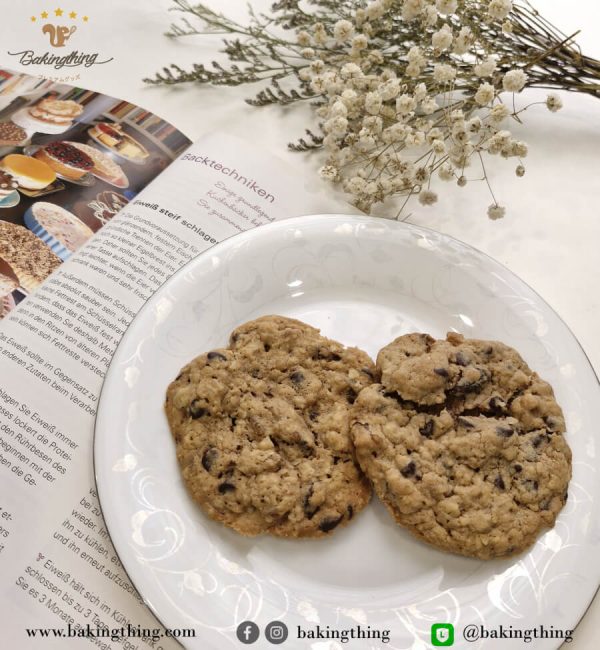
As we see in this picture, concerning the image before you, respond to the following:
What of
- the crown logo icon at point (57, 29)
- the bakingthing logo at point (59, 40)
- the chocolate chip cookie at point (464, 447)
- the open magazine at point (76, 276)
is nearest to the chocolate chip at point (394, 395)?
the chocolate chip cookie at point (464, 447)

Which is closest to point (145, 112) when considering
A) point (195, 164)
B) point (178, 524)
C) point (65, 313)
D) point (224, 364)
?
point (195, 164)

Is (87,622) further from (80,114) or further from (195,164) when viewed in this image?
(80,114)

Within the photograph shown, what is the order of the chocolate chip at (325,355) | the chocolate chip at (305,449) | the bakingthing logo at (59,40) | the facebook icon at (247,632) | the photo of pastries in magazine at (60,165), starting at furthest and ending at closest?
the bakingthing logo at (59,40)
the photo of pastries in magazine at (60,165)
the chocolate chip at (325,355)
the chocolate chip at (305,449)
the facebook icon at (247,632)

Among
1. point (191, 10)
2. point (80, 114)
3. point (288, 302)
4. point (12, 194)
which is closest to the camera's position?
point (288, 302)

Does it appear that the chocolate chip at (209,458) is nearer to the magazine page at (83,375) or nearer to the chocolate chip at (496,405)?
the magazine page at (83,375)

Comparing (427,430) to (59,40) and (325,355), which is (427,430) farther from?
(59,40)

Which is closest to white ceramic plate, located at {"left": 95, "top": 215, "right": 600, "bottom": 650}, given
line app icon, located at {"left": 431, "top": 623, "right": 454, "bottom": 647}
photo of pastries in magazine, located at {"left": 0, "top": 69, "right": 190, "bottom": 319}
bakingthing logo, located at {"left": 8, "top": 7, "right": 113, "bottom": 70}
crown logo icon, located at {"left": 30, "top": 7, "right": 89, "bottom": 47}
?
line app icon, located at {"left": 431, "top": 623, "right": 454, "bottom": 647}
